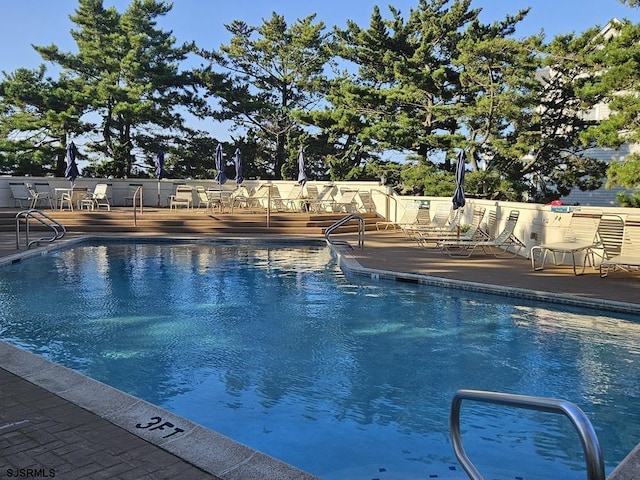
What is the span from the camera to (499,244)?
1159 centimetres

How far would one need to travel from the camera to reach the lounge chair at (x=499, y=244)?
38.4 feet

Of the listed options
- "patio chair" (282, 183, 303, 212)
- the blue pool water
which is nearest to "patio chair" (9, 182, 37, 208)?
"patio chair" (282, 183, 303, 212)

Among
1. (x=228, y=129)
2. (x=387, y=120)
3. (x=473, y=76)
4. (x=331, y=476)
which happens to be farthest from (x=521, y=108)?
(x=331, y=476)

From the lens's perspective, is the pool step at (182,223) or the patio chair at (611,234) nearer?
the patio chair at (611,234)

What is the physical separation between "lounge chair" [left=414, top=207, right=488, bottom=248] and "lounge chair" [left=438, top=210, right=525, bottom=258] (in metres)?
0.25

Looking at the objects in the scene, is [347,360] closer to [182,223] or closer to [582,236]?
[582,236]

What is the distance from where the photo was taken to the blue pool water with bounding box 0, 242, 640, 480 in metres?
3.99

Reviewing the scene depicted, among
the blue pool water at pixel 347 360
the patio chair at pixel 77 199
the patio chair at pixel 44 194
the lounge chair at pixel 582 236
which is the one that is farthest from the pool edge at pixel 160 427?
the patio chair at pixel 44 194

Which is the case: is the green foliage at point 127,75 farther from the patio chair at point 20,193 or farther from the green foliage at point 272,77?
the patio chair at point 20,193

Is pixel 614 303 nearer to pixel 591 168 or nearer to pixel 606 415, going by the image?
pixel 606 415

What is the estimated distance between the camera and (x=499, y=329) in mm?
6980

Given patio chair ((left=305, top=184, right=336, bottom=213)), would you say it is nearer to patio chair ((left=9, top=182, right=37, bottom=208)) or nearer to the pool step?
the pool step

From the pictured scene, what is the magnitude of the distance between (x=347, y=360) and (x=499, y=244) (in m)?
Result: 6.81

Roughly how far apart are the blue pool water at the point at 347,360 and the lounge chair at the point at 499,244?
3008mm
